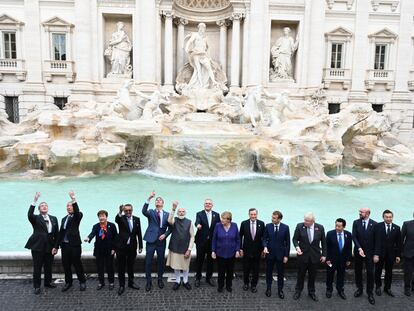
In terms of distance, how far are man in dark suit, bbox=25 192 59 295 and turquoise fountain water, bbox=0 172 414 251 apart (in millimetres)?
1475

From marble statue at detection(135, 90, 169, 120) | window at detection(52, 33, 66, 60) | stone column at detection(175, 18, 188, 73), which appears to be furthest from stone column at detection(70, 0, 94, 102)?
stone column at detection(175, 18, 188, 73)

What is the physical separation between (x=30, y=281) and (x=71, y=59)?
637 inches

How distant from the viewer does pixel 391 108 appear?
20.0 m

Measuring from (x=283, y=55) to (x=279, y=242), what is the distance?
16.6m

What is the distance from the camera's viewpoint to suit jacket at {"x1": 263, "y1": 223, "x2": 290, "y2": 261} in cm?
396

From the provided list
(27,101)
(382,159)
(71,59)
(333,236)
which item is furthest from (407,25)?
(27,101)

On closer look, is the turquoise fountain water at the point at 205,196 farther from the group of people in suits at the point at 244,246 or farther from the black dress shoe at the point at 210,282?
the black dress shoe at the point at 210,282

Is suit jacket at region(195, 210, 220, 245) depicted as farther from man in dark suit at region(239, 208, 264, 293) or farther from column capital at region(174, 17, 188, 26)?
column capital at region(174, 17, 188, 26)

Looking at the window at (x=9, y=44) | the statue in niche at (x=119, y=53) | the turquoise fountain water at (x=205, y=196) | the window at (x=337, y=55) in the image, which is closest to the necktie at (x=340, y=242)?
the turquoise fountain water at (x=205, y=196)

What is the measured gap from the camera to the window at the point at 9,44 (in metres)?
18.0

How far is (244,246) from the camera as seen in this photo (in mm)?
4102

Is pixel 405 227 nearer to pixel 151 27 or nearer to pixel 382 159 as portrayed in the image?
pixel 382 159

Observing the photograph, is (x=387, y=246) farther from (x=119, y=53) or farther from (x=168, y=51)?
(x=119, y=53)

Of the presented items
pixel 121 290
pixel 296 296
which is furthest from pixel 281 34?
pixel 121 290
